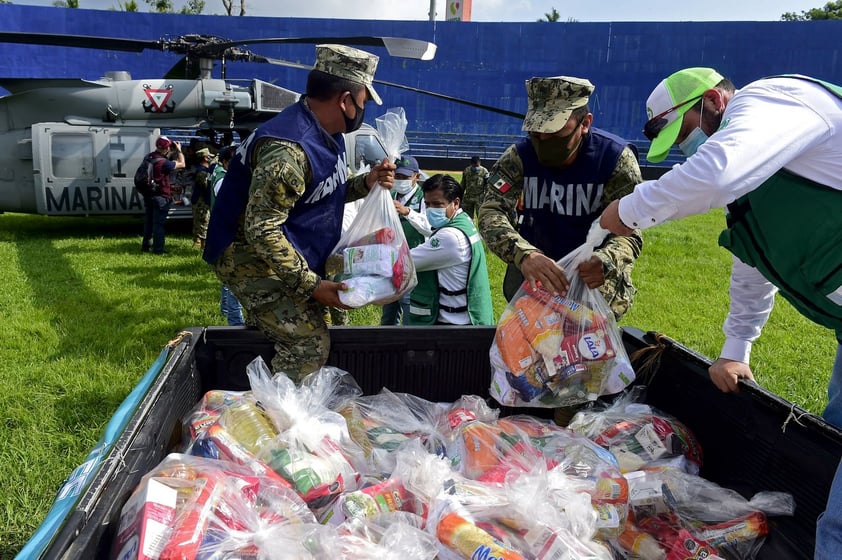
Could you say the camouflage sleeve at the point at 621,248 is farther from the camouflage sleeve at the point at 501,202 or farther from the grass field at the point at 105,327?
the grass field at the point at 105,327

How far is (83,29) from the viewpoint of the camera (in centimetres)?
2894

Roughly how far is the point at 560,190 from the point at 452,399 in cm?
102

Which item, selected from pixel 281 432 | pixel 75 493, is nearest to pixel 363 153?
pixel 281 432

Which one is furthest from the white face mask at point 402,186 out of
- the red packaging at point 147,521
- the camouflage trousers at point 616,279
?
the red packaging at point 147,521

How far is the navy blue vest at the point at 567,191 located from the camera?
2.65 meters

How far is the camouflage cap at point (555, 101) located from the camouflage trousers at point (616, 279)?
0.54 metres

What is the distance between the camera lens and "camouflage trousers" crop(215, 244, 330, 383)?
2486 millimetres

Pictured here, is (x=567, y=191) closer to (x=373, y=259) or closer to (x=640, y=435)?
(x=373, y=259)

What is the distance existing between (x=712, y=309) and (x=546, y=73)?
1070 inches

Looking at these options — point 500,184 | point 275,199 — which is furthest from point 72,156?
point 500,184

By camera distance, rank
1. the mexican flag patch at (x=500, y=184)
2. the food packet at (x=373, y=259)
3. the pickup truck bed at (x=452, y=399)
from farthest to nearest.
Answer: the mexican flag patch at (x=500, y=184) → the food packet at (x=373, y=259) → the pickup truck bed at (x=452, y=399)

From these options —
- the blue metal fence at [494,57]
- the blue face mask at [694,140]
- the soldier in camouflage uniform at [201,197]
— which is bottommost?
the soldier in camouflage uniform at [201,197]

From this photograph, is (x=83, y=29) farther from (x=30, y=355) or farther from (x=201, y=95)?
(x=30, y=355)

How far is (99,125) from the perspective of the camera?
9914 mm
